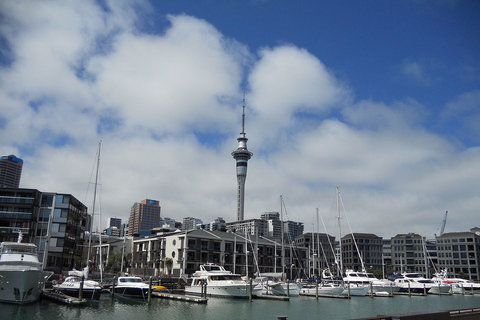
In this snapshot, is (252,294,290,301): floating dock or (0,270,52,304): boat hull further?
(252,294,290,301): floating dock

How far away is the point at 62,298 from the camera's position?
1832 inches

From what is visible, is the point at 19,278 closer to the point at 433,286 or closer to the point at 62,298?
the point at 62,298

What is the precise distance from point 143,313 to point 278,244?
72475mm

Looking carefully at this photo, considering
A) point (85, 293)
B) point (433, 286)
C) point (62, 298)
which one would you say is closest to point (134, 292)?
point (85, 293)

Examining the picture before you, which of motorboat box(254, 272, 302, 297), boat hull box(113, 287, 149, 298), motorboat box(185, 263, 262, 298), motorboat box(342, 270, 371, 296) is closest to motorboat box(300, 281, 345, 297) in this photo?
motorboat box(342, 270, 371, 296)

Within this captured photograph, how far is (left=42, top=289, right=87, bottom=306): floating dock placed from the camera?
45.0 meters

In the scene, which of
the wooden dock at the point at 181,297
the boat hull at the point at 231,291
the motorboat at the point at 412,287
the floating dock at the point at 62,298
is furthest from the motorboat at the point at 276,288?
the motorboat at the point at 412,287

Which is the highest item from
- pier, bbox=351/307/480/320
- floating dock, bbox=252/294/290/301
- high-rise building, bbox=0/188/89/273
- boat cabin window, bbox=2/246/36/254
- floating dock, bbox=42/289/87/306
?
high-rise building, bbox=0/188/89/273

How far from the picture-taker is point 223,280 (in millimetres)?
61094

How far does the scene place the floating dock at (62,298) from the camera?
4504 cm

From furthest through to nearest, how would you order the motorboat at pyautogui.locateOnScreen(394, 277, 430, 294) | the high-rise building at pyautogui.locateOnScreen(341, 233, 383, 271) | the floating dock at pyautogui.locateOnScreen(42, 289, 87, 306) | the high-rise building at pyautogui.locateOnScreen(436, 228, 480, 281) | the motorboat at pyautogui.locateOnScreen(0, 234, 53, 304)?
1. the high-rise building at pyautogui.locateOnScreen(341, 233, 383, 271)
2. the high-rise building at pyautogui.locateOnScreen(436, 228, 480, 281)
3. the motorboat at pyautogui.locateOnScreen(394, 277, 430, 294)
4. the floating dock at pyautogui.locateOnScreen(42, 289, 87, 306)
5. the motorboat at pyautogui.locateOnScreen(0, 234, 53, 304)

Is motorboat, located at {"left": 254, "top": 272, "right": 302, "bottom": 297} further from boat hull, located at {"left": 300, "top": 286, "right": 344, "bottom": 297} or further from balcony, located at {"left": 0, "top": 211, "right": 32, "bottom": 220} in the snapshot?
balcony, located at {"left": 0, "top": 211, "right": 32, "bottom": 220}

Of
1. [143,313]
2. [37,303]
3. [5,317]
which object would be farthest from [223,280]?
[5,317]

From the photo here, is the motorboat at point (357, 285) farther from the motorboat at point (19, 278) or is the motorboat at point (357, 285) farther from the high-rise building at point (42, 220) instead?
the high-rise building at point (42, 220)
